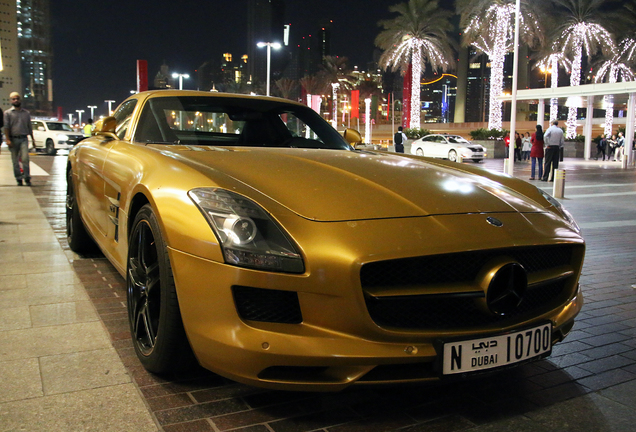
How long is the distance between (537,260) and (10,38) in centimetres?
11248

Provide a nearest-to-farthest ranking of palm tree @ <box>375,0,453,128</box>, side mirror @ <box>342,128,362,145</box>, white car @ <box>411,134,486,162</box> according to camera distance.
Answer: side mirror @ <box>342,128,362,145</box>, white car @ <box>411,134,486,162</box>, palm tree @ <box>375,0,453,128</box>

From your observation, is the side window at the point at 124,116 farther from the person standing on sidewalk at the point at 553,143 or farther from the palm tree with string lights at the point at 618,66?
the palm tree with string lights at the point at 618,66

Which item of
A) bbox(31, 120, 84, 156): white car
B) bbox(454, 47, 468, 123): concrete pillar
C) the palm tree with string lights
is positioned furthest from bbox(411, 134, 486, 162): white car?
bbox(454, 47, 468, 123): concrete pillar

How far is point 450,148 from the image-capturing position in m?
30.2

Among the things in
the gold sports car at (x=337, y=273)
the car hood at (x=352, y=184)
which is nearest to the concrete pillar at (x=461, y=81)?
the car hood at (x=352, y=184)

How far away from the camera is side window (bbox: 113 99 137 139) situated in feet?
13.2

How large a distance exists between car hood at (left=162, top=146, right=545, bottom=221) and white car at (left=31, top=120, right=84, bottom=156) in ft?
87.5

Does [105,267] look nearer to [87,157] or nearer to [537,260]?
[87,157]

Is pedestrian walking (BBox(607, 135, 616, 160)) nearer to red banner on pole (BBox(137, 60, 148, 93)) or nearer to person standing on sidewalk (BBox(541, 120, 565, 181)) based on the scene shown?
person standing on sidewalk (BBox(541, 120, 565, 181))

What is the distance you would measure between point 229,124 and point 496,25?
33.1 m

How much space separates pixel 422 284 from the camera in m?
2.12

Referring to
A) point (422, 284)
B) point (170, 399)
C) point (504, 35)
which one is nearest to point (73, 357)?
point (170, 399)

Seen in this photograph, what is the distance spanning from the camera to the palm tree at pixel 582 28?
3681 cm

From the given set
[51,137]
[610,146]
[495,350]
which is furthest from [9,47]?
[495,350]
